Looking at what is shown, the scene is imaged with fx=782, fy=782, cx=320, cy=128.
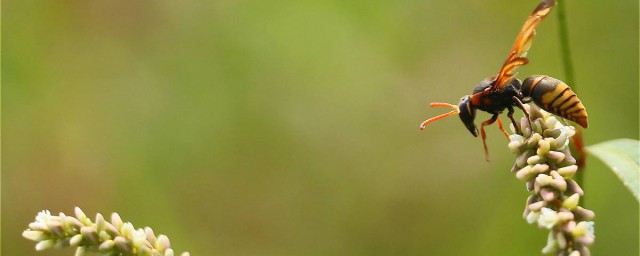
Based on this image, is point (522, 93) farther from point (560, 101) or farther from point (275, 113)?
point (275, 113)

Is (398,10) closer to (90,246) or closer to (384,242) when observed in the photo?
(384,242)

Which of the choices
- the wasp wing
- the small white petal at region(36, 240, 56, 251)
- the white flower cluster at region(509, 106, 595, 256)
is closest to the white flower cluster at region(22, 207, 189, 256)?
the small white petal at region(36, 240, 56, 251)

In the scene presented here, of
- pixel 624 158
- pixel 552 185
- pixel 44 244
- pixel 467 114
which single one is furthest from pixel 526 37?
pixel 44 244

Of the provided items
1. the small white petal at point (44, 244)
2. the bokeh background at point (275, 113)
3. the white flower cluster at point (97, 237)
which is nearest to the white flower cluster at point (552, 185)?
the white flower cluster at point (97, 237)

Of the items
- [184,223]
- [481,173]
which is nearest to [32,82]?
[184,223]

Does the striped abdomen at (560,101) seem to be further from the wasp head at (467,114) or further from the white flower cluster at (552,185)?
the white flower cluster at (552,185)
